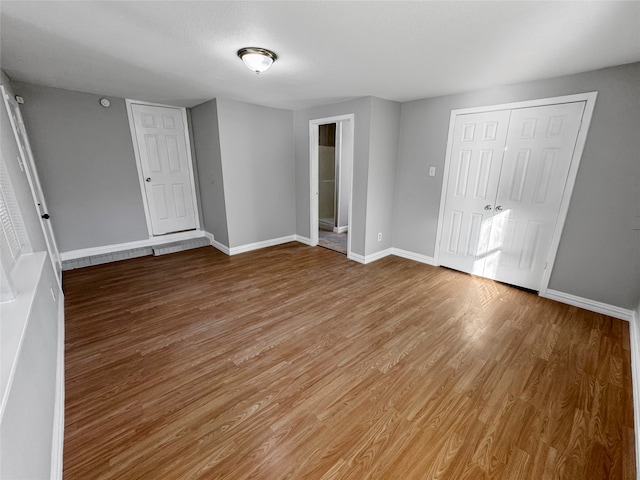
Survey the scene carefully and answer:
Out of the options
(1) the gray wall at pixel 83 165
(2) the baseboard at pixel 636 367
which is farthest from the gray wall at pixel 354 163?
(2) the baseboard at pixel 636 367

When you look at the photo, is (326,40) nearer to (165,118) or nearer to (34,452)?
(34,452)

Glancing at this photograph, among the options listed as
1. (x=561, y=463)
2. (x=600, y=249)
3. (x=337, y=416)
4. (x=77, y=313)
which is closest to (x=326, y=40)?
(x=337, y=416)

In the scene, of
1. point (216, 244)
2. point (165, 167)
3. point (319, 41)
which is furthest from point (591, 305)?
point (165, 167)

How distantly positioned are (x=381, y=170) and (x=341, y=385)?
2879 millimetres

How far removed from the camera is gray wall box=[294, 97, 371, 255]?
11.9 ft

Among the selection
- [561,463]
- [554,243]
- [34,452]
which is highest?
[554,243]

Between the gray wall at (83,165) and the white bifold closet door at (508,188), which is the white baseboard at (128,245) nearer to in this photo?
the gray wall at (83,165)

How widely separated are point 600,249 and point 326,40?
10.2 feet

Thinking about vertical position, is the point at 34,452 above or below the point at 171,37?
below

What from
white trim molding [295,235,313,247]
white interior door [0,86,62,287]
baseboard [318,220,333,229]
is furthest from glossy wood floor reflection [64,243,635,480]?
baseboard [318,220,333,229]

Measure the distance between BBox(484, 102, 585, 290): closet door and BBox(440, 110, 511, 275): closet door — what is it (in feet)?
0.32

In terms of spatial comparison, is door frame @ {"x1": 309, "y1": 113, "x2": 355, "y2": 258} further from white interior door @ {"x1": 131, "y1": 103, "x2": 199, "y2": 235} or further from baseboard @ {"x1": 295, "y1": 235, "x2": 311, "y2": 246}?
white interior door @ {"x1": 131, "y1": 103, "x2": 199, "y2": 235}

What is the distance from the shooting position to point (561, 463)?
1.39 metres

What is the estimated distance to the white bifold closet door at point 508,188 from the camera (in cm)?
277
